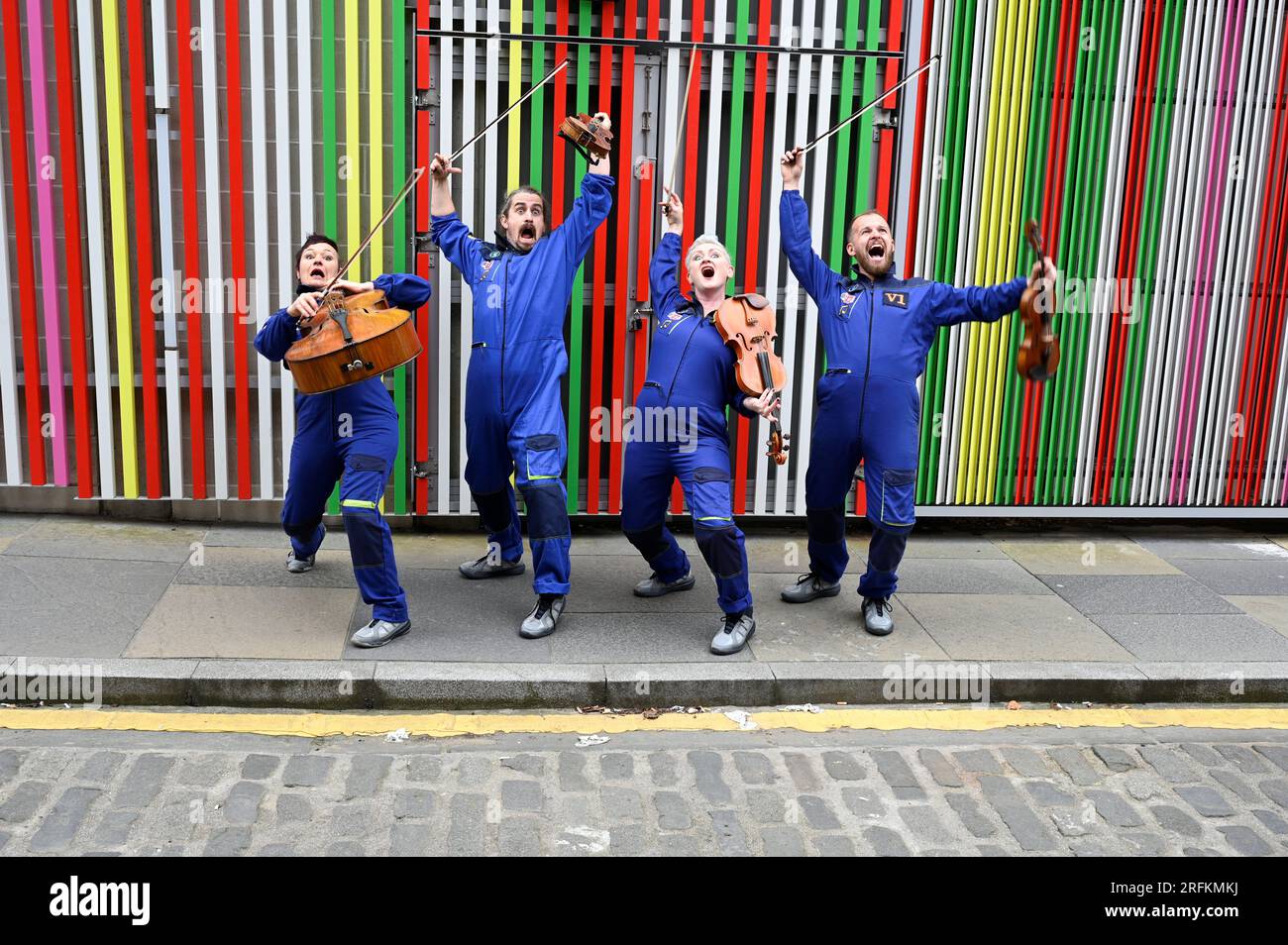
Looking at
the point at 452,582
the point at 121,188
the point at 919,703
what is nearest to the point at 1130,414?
the point at 919,703

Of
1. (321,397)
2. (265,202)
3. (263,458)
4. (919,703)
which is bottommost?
(919,703)

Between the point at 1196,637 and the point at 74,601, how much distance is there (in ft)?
17.8

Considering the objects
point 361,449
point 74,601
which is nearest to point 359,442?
point 361,449

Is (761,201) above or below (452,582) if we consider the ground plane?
above

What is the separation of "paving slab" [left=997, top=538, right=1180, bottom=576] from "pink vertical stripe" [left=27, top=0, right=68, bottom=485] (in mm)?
5646

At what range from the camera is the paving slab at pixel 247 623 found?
5043 millimetres

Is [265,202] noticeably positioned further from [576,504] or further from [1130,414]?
[1130,414]

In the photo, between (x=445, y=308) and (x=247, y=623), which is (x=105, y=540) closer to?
(x=247, y=623)

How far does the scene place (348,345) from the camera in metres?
4.79

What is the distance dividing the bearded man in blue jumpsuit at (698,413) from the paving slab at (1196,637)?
6.17ft

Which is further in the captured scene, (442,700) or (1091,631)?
(1091,631)

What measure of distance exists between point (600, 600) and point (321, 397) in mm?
1735

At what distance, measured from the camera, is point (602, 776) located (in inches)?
169

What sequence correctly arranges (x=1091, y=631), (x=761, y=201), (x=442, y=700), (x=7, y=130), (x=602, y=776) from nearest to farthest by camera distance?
(x=602, y=776), (x=442, y=700), (x=1091, y=631), (x=7, y=130), (x=761, y=201)
